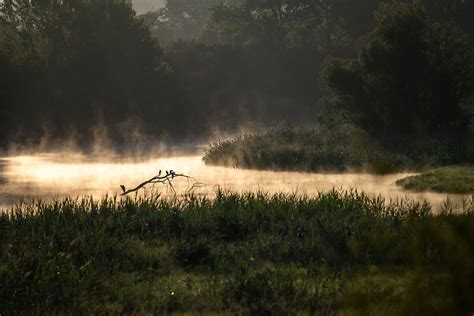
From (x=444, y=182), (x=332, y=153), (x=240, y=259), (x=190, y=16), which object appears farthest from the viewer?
(x=190, y=16)

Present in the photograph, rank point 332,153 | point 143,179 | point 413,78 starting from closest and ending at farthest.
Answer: point 143,179
point 332,153
point 413,78

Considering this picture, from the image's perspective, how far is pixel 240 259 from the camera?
16578mm

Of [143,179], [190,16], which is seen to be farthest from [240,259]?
[190,16]

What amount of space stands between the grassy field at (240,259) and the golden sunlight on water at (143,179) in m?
6.81

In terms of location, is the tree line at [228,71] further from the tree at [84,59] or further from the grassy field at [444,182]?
the grassy field at [444,182]

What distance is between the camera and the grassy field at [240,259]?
13.4 metres

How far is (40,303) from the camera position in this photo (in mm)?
13133

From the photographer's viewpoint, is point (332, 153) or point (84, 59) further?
point (84, 59)

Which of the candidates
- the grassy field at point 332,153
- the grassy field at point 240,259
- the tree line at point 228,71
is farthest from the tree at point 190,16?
the grassy field at point 240,259

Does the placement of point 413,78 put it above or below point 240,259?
above

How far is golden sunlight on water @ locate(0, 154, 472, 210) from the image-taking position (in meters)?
31.6

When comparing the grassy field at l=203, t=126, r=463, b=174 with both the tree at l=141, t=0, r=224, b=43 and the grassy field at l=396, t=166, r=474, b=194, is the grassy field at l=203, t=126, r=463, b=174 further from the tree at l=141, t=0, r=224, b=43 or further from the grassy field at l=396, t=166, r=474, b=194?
the tree at l=141, t=0, r=224, b=43

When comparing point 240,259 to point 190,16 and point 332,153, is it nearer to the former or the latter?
point 332,153

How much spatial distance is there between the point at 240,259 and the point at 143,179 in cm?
2170
